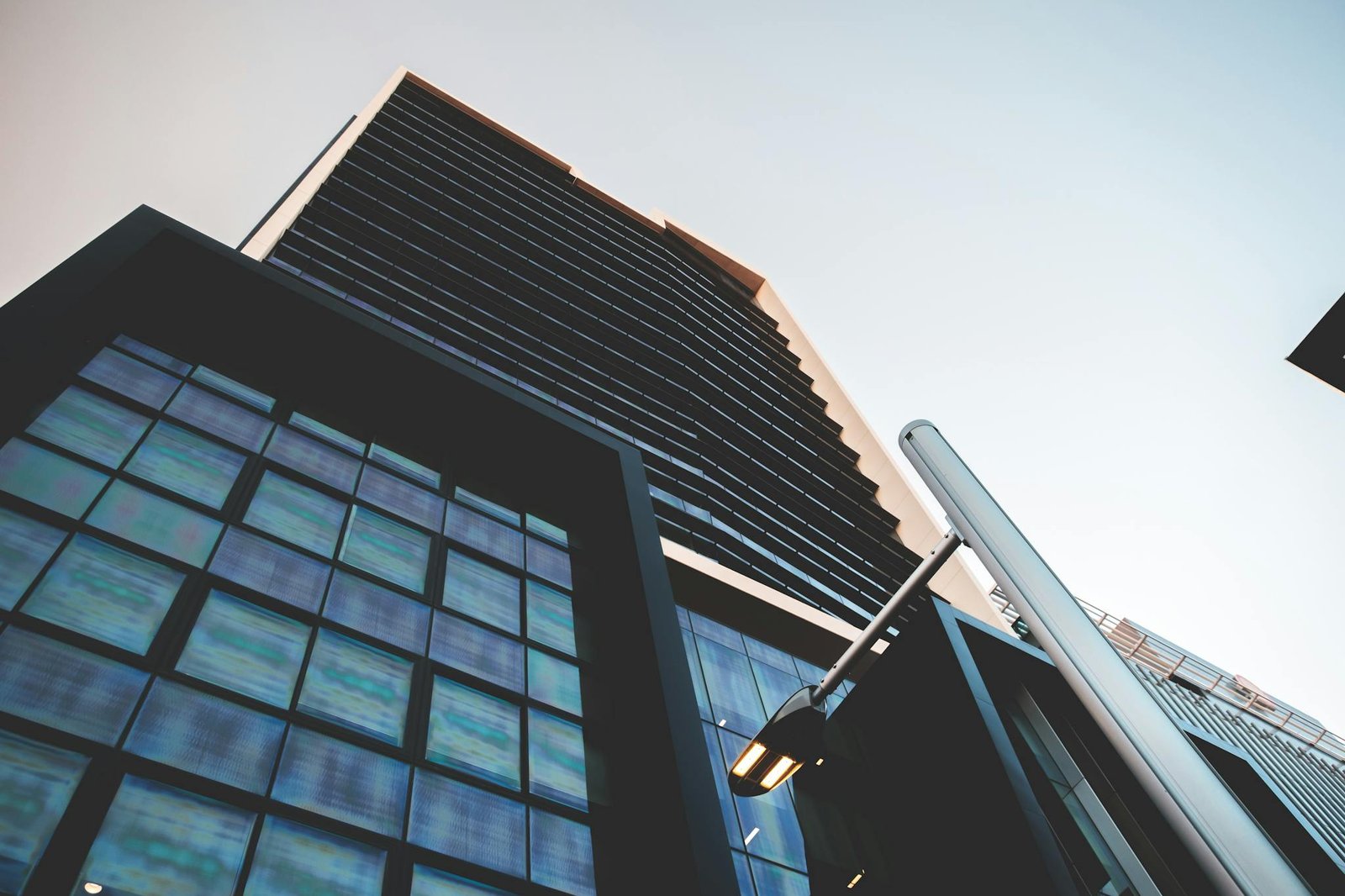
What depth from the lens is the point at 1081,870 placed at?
16484 mm

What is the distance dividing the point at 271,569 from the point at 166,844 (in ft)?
14.4

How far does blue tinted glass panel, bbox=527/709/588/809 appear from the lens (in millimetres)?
12070

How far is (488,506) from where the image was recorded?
55.5 ft

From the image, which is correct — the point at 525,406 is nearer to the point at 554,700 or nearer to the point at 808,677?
the point at 554,700

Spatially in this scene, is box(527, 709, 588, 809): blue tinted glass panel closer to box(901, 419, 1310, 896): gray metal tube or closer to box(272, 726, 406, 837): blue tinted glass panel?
box(272, 726, 406, 837): blue tinted glass panel

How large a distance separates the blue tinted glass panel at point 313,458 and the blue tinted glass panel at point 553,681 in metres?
4.60

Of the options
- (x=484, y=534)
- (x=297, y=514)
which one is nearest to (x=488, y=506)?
(x=484, y=534)

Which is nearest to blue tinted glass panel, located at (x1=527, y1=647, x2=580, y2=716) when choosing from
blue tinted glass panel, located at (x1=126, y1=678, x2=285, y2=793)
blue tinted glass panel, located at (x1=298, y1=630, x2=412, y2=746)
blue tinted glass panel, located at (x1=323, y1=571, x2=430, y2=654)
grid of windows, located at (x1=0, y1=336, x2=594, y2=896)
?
grid of windows, located at (x1=0, y1=336, x2=594, y2=896)

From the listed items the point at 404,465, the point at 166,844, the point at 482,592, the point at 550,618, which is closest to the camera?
the point at 166,844

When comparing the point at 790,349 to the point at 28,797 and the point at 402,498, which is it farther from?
the point at 28,797

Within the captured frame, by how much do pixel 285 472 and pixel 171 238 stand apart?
19.4ft

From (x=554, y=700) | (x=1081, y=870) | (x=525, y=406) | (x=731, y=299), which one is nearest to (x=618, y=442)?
(x=525, y=406)

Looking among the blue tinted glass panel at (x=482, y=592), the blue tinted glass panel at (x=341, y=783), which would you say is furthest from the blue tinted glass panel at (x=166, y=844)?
the blue tinted glass panel at (x=482, y=592)

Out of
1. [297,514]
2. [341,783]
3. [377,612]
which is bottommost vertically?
[341,783]
